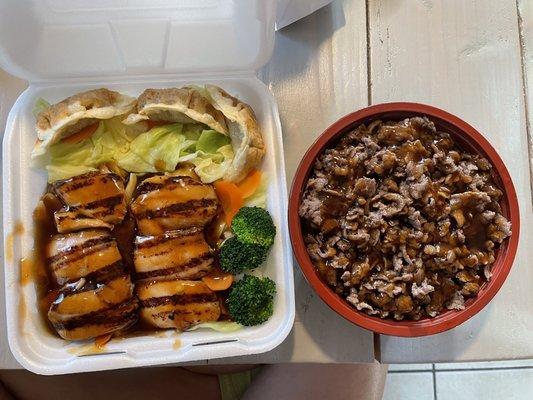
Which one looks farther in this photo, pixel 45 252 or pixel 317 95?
pixel 317 95

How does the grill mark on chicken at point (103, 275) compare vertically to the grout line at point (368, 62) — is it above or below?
below

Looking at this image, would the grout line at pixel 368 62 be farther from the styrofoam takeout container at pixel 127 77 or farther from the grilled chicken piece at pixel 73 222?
the grilled chicken piece at pixel 73 222

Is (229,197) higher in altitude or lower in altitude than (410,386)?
higher

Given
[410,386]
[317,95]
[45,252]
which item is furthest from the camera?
[410,386]

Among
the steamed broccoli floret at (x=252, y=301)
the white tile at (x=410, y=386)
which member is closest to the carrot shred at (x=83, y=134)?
the steamed broccoli floret at (x=252, y=301)

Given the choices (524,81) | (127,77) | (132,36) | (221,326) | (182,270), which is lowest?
(221,326)

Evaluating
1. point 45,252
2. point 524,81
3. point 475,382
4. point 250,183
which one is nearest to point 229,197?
point 250,183

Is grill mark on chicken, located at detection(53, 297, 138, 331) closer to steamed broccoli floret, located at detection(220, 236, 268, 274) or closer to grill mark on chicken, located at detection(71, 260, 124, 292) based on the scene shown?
grill mark on chicken, located at detection(71, 260, 124, 292)

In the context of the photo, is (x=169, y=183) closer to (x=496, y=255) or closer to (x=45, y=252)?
(x=45, y=252)
